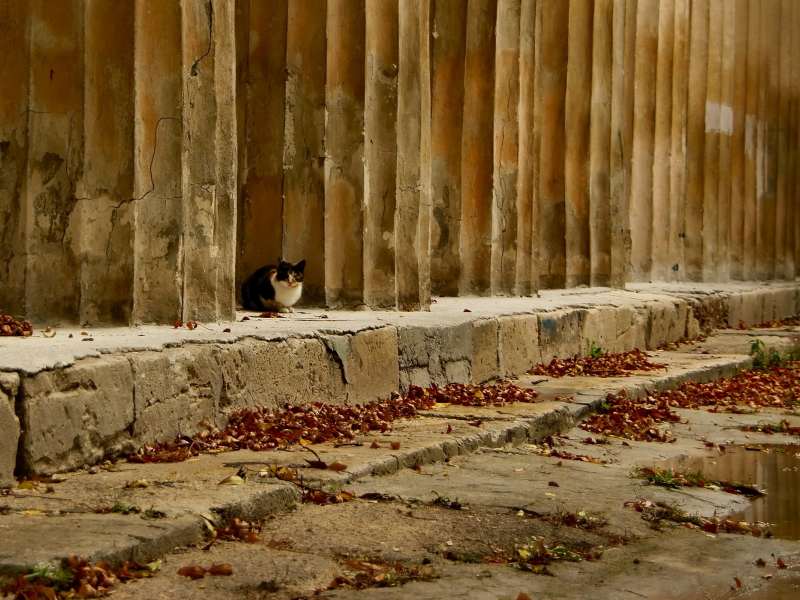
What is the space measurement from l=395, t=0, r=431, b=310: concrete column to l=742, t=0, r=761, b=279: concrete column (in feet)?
34.6

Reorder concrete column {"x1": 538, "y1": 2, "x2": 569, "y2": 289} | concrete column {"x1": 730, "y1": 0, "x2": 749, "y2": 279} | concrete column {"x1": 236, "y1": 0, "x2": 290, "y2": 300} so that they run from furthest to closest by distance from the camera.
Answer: concrete column {"x1": 730, "y1": 0, "x2": 749, "y2": 279} < concrete column {"x1": 538, "y1": 2, "x2": 569, "y2": 289} < concrete column {"x1": 236, "y1": 0, "x2": 290, "y2": 300}

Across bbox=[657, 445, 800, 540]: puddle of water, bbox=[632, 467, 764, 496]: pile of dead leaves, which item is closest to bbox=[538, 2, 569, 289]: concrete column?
bbox=[657, 445, 800, 540]: puddle of water

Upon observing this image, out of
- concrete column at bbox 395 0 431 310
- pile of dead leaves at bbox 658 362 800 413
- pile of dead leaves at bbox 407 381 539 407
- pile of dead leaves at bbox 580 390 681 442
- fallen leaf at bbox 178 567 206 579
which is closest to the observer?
fallen leaf at bbox 178 567 206 579

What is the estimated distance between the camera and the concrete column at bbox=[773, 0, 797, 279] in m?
18.6

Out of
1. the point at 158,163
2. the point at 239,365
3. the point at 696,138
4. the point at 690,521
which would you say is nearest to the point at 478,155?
the point at 158,163

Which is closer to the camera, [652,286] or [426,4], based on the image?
[426,4]

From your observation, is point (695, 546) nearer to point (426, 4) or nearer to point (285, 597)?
point (285, 597)

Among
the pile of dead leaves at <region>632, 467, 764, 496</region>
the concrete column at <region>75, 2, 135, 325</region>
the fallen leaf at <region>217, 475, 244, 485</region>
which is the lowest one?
the pile of dead leaves at <region>632, 467, 764, 496</region>

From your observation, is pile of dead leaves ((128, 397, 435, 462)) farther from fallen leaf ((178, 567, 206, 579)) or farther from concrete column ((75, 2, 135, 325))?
fallen leaf ((178, 567, 206, 579))

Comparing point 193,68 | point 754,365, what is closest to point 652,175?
point 754,365

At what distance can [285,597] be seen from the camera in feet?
9.96

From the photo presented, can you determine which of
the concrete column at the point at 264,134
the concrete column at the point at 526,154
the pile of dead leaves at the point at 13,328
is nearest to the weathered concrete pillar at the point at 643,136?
the concrete column at the point at 526,154

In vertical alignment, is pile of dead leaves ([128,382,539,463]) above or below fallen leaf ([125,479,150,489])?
below

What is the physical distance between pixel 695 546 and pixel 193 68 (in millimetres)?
3832
